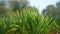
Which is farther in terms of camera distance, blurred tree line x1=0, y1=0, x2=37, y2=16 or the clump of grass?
blurred tree line x1=0, y1=0, x2=37, y2=16

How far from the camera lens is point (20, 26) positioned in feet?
17.5

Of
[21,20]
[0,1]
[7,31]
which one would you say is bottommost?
[7,31]

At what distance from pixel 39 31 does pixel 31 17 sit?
44 centimetres

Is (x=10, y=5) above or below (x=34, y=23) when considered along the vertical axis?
above

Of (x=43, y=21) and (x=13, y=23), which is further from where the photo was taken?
(x=13, y=23)

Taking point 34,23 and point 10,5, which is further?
point 10,5

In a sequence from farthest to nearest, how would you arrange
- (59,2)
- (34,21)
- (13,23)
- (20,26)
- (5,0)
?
(5,0) → (59,2) → (13,23) → (20,26) → (34,21)

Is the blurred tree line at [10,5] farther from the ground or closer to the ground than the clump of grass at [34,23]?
farther from the ground

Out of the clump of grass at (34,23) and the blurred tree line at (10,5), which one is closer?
the clump of grass at (34,23)

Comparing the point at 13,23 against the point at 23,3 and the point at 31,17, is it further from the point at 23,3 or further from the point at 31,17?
the point at 23,3

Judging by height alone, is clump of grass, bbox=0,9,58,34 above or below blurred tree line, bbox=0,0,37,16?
below

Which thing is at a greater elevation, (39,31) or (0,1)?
(0,1)

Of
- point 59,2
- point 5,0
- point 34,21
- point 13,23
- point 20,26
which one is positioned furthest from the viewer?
point 5,0

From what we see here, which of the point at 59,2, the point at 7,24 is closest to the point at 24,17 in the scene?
the point at 7,24
